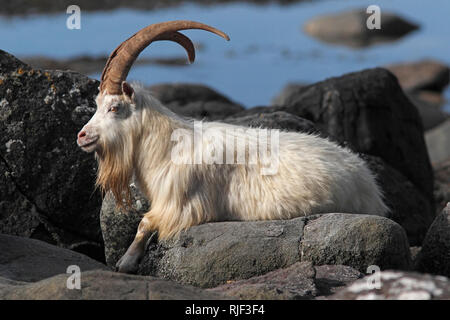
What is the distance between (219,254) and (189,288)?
1447 millimetres

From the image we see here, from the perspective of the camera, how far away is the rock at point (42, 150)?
436 inches

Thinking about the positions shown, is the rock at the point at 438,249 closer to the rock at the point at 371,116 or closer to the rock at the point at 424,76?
the rock at the point at 371,116

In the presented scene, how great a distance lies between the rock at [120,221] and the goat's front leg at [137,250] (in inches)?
24.3

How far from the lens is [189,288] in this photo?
723 cm

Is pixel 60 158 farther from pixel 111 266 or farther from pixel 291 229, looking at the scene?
pixel 291 229

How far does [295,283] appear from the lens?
785 cm

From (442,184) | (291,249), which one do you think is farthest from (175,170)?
(442,184)

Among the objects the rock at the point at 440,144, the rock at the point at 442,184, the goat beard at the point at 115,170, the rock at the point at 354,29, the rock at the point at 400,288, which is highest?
the rock at the point at 354,29

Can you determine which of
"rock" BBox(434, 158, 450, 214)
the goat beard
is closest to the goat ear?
the goat beard

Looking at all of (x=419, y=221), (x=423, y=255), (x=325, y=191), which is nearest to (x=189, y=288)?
(x=325, y=191)

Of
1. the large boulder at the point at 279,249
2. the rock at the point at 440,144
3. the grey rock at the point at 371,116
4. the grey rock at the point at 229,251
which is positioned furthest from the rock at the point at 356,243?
the rock at the point at 440,144

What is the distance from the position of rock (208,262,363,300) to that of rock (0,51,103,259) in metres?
3.52

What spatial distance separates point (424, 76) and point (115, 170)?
26040 mm

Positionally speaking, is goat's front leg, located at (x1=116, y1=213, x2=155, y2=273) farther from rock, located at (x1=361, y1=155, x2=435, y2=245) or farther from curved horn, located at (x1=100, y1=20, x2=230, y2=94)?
rock, located at (x1=361, y1=155, x2=435, y2=245)
